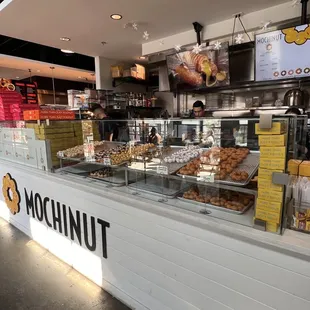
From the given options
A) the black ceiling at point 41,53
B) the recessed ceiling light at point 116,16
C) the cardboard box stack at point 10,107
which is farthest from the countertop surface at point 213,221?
the black ceiling at point 41,53

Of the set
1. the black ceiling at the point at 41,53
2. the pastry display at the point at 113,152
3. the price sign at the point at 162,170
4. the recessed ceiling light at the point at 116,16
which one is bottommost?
the price sign at the point at 162,170

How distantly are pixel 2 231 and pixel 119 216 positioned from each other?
7.10 ft

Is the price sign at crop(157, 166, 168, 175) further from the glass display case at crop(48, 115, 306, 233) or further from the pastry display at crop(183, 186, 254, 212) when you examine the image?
the pastry display at crop(183, 186, 254, 212)

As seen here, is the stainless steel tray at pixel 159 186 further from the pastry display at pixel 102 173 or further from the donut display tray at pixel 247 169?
the pastry display at pixel 102 173

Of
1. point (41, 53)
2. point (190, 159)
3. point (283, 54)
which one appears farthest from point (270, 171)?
point (41, 53)

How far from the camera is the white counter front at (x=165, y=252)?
1.04 meters

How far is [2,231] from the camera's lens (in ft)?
9.71

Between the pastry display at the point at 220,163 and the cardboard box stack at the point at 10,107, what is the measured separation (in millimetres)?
2437

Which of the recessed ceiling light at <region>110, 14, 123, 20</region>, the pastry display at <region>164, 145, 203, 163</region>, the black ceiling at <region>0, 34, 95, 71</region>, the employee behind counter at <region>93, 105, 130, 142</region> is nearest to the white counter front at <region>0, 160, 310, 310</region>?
the pastry display at <region>164, 145, 203, 163</region>

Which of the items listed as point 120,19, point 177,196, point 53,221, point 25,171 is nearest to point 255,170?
point 177,196

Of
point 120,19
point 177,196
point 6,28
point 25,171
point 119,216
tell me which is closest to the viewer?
point 177,196

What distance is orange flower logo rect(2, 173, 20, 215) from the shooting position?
9.41 feet

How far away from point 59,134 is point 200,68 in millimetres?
2393

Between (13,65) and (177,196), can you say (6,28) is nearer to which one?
(13,65)
